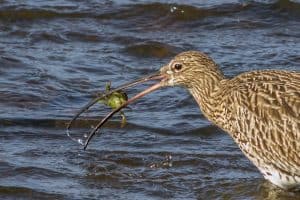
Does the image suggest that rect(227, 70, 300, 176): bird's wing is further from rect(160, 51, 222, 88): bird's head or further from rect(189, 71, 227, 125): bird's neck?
rect(160, 51, 222, 88): bird's head

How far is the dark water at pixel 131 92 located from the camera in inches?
484

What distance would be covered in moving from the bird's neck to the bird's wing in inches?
16.4

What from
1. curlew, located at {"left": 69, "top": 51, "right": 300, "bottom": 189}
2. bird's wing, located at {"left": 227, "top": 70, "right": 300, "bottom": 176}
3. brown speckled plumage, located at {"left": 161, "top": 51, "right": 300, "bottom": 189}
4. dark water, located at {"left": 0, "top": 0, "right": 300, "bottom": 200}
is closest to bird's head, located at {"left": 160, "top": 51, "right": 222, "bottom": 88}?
curlew, located at {"left": 69, "top": 51, "right": 300, "bottom": 189}

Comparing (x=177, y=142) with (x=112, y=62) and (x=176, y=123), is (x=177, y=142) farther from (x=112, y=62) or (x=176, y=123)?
(x=112, y=62)

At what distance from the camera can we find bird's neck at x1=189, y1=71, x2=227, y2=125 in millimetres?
12227

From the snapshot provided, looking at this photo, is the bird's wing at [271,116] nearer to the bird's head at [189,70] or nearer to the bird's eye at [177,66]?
the bird's head at [189,70]

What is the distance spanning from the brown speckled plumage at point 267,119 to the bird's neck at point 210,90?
76mm

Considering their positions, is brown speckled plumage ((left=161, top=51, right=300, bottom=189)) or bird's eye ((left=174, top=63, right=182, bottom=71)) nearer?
brown speckled plumage ((left=161, top=51, right=300, bottom=189))

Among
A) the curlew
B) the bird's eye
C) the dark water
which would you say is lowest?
the dark water

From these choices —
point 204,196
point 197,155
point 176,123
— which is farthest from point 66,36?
point 204,196

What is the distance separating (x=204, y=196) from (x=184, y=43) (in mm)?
5790

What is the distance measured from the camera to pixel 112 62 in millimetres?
16578

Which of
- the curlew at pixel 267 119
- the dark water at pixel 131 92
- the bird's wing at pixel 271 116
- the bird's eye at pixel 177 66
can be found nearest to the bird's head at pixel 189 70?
the bird's eye at pixel 177 66

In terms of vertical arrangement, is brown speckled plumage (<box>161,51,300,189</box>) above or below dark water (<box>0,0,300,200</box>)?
Answer: above
